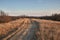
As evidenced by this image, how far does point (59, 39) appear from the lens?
1358cm

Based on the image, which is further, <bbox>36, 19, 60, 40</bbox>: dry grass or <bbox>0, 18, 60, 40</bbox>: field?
<bbox>0, 18, 60, 40</bbox>: field

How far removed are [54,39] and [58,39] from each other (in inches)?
15.6

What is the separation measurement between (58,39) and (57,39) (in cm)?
10

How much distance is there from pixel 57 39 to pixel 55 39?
208 mm

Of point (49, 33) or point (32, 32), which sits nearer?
point (49, 33)

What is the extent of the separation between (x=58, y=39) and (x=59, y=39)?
0.30 feet

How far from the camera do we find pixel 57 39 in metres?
13.5

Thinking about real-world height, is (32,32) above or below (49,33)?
below

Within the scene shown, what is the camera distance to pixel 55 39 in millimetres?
13469

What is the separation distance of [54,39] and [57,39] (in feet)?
0.98

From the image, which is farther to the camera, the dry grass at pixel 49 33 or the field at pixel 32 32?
the field at pixel 32 32

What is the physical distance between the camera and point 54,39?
44.1ft
